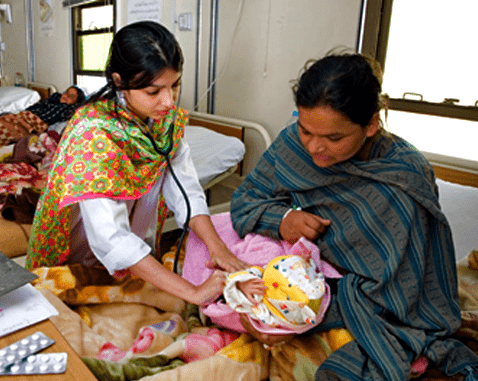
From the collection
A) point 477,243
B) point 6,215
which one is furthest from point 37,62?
point 477,243

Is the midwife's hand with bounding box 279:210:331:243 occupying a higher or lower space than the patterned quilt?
higher

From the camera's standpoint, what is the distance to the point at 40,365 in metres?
0.64

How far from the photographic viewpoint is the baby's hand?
96 centimetres

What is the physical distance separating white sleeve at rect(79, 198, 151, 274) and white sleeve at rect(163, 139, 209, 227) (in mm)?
340

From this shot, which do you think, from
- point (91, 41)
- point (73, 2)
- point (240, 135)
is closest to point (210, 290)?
point (240, 135)

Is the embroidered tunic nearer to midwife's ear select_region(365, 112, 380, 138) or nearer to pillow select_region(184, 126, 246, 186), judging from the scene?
midwife's ear select_region(365, 112, 380, 138)

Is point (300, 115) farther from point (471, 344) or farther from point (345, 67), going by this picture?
point (471, 344)

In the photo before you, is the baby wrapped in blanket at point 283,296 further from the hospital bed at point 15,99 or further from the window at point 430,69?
the hospital bed at point 15,99

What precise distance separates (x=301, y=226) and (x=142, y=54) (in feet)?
2.06

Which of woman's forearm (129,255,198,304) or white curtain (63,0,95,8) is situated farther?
white curtain (63,0,95,8)

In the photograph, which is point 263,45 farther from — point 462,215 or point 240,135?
point 462,215

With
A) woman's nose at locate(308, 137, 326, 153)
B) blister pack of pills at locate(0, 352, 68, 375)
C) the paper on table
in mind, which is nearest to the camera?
blister pack of pills at locate(0, 352, 68, 375)

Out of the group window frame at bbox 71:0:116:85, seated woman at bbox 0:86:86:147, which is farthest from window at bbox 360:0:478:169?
window frame at bbox 71:0:116:85

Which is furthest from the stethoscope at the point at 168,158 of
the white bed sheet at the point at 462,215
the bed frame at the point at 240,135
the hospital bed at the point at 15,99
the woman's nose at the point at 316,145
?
the hospital bed at the point at 15,99
